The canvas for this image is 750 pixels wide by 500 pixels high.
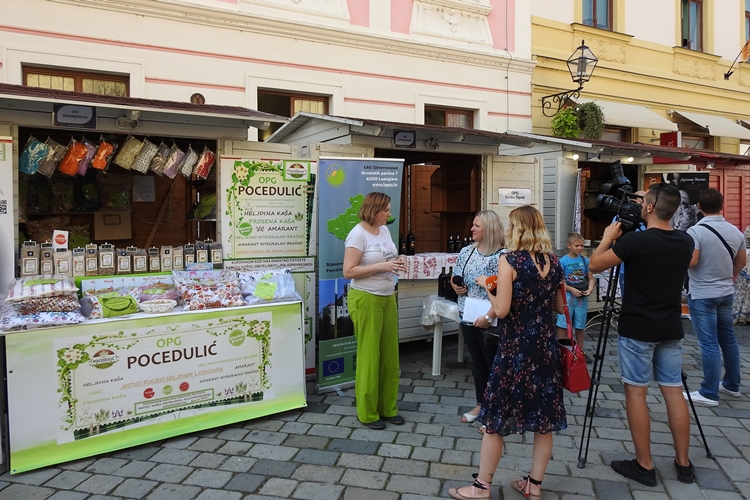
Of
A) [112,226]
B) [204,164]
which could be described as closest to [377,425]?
[204,164]

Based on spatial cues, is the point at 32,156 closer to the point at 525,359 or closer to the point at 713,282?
the point at 525,359

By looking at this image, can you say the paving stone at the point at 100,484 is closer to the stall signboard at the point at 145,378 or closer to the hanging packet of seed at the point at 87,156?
the stall signboard at the point at 145,378

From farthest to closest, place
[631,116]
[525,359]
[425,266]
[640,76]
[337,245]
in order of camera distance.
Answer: [640,76], [631,116], [425,266], [337,245], [525,359]

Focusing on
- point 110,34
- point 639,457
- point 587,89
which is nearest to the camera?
point 639,457

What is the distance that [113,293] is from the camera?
3.84 meters

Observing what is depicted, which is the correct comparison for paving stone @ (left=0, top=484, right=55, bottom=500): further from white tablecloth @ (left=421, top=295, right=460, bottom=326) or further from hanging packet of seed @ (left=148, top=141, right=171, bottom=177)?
white tablecloth @ (left=421, top=295, right=460, bottom=326)

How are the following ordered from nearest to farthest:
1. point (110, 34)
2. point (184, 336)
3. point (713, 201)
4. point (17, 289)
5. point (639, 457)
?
point (639, 457), point (17, 289), point (184, 336), point (713, 201), point (110, 34)

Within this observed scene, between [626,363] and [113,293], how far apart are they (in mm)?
3431

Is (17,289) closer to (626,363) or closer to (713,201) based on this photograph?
(626,363)

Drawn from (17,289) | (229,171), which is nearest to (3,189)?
(17,289)

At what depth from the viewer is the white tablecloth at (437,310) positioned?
5145 mm

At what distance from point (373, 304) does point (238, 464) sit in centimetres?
Result: 137

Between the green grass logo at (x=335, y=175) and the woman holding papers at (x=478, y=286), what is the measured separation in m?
1.32

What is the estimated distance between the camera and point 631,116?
1020 cm
